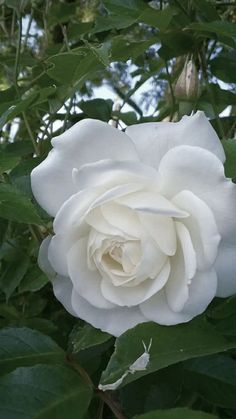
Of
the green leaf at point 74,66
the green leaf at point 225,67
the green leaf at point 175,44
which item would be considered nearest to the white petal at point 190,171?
the green leaf at point 74,66

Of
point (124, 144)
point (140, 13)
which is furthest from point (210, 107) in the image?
point (124, 144)

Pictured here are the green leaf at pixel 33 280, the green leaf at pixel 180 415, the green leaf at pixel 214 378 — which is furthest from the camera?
the green leaf at pixel 33 280

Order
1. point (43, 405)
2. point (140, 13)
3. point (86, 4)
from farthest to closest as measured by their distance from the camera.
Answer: point (86, 4) < point (140, 13) < point (43, 405)

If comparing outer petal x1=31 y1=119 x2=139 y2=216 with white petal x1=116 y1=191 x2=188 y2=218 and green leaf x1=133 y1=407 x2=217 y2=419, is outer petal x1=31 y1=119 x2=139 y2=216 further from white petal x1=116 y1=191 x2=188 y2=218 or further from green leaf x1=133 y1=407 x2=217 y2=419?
green leaf x1=133 y1=407 x2=217 y2=419

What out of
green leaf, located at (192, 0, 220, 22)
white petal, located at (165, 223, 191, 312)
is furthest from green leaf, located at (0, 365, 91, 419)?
green leaf, located at (192, 0, 220, 22)

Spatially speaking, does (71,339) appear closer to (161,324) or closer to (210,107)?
(161,324)

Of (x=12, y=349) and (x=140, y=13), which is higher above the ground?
(x=140, y=13)

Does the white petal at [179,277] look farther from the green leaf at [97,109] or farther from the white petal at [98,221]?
the green leaf at [97,109]
